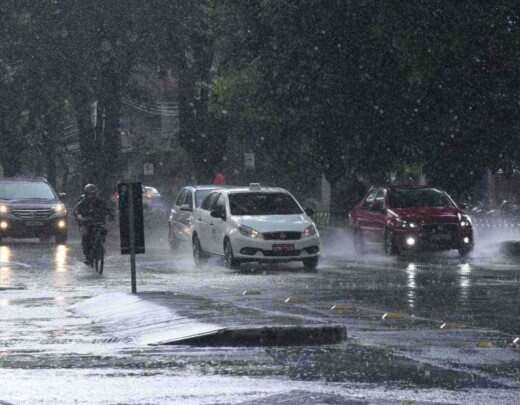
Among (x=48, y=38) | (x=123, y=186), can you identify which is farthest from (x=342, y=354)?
(x=48, y=38)

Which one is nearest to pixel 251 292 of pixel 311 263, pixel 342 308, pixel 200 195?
pixel 342 308

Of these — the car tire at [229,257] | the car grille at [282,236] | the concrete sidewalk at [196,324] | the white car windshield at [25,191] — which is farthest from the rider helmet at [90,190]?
the white car windshield at [25,191]

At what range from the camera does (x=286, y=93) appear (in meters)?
41.5

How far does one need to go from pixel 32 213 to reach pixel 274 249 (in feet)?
42.2

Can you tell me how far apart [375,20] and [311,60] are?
3.06 metres

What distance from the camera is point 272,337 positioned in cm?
1470

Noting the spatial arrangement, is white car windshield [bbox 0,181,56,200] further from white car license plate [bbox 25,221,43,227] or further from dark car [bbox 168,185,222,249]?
dark car [bbox 168,185,222,249]

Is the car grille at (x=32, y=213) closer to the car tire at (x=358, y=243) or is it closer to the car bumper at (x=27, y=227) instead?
the car bumper at (x=27, y=227)

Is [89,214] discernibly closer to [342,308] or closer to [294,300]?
[294,300]

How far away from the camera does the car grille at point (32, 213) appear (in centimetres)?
3959

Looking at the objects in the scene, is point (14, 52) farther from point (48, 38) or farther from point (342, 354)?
point (342, 354)

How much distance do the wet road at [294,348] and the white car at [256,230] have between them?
3.13 ft

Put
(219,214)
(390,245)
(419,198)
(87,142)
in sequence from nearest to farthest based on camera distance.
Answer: (219,214) → (390,245) → (419,198) → (87,142)

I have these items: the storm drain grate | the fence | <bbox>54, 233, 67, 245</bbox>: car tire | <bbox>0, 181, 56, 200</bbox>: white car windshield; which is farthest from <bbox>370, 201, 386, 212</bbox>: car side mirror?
the storm drain grate
